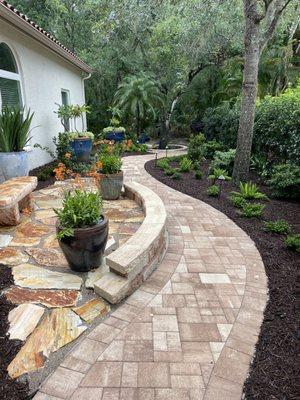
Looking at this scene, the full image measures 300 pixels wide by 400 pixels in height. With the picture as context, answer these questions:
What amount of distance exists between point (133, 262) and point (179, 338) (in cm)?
72

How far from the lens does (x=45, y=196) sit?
16.5 feet

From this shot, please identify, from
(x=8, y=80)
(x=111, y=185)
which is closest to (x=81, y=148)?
(x=8, y=80)

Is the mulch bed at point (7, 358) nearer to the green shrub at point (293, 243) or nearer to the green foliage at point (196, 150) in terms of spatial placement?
the green shrub at point (293, 243)

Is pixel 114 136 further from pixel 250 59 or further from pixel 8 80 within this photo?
pixel 250 59

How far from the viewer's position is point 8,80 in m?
5.70

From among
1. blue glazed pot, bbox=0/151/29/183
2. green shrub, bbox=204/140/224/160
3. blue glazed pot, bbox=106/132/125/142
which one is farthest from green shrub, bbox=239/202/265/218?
blue glazed pot, bbox=106/132/125/142

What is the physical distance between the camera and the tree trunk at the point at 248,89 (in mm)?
4992

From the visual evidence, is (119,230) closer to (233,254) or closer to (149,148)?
(233,254)

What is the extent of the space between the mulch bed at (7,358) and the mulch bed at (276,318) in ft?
4.30

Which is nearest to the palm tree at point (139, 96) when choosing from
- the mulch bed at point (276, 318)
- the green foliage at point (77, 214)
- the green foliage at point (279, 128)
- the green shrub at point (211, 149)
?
the green shrub at point (211, 149)

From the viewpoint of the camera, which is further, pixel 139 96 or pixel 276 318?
pixel 139 96

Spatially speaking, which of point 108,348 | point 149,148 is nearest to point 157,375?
point 108,348

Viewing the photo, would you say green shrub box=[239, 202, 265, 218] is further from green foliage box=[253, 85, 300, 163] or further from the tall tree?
green foliage box=[253, 85, 300, 163]

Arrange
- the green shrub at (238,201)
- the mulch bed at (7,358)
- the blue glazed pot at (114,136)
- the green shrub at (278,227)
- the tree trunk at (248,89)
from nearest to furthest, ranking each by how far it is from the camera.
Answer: the mulch bed at (7,358)
the green shrub at (278,227)
the green shrub at (238,201)
the tree trunk at (248,89)
the blue glazed pot at (114,136)
